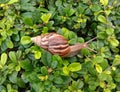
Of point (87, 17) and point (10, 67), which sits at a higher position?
point (87, 17)

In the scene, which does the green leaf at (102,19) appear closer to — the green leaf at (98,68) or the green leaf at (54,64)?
the green leaf at (98,68)

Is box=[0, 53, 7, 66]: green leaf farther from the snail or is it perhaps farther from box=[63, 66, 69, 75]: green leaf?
box=[63, 66, 69, 75]: green leaf

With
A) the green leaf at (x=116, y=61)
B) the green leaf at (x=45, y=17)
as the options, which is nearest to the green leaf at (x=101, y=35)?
the green leaf at (x=116, y=61)

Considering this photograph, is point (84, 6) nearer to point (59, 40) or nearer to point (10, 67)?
point (59, 40)

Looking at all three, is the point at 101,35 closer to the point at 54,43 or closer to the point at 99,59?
the point at 99,59

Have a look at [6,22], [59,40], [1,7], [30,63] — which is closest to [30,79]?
[30,63]

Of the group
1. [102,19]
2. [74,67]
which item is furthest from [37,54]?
[102,19]

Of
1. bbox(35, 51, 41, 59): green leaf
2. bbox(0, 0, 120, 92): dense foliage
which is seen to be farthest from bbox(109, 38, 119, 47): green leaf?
bbox(35, 51, 41, 59): green leaf
